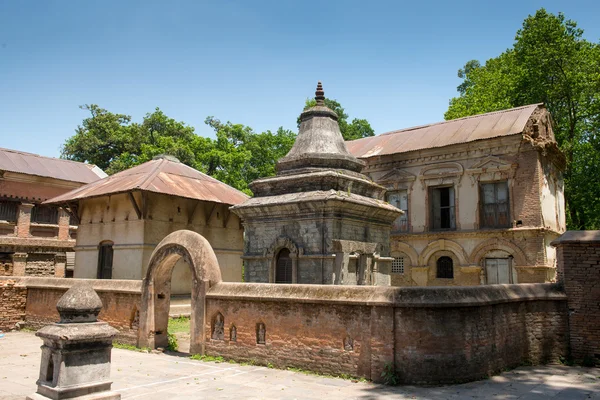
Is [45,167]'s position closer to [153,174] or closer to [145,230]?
[153,174]

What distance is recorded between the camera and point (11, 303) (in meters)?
16.9

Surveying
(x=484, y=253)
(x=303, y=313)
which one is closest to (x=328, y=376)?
(x=303, y=313)

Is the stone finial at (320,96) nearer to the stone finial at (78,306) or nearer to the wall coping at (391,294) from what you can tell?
the wall coping at (391,294)

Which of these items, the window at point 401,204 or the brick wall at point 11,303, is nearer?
the brick wall at point 11,303

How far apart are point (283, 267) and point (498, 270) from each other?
39.9 ft

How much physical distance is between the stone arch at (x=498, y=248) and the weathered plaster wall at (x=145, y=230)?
1034cm

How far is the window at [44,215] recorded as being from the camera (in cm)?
2673

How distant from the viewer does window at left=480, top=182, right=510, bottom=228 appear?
21.7 metres

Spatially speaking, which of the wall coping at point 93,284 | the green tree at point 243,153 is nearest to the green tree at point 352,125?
the green tree at point 243,153

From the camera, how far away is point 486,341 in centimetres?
955

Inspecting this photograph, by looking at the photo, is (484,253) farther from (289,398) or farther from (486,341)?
(289,398)

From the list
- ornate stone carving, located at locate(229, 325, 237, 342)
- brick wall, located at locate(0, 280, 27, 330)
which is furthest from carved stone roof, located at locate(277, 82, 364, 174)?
brick wall, located at locate(0, 280, 27, 330)

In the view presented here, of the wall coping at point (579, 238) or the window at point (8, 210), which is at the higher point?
the window at point (8, 210)

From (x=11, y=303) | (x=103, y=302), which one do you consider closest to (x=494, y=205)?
(x=103, y=302)
